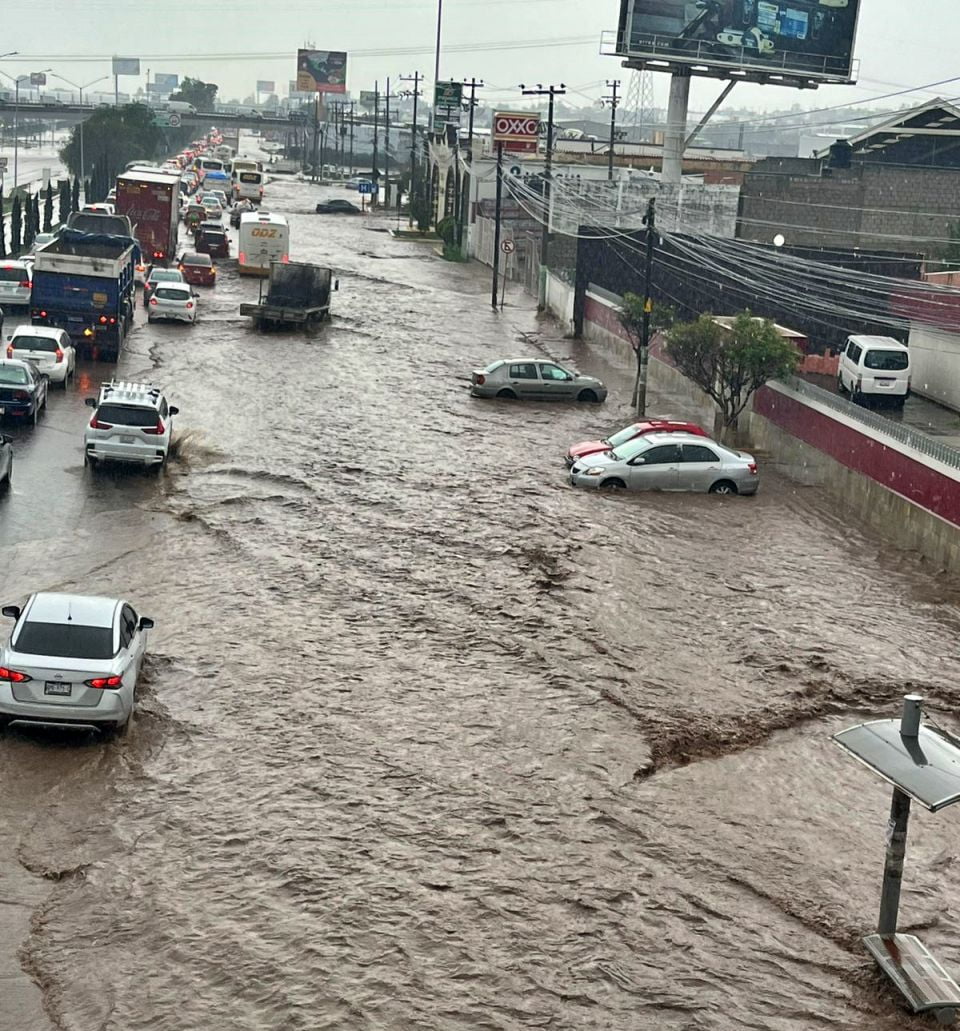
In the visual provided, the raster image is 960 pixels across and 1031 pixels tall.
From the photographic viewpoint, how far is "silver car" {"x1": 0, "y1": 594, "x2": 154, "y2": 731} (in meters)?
15.4

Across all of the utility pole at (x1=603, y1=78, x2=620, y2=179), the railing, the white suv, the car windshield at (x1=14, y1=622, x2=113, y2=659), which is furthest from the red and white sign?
the car windshield at (x1=14, y1=622, x2=113, y2=659)

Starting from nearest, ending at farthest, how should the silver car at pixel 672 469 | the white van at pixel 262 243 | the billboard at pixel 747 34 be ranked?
the silver car at pixel 672 469
the white van at pixel 262 243
the billboard at pixel 747 34

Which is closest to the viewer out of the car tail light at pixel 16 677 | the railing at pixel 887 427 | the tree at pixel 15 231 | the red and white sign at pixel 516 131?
the car tail light at pixel 16 677

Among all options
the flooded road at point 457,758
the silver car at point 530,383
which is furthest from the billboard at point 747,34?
the flooded road at point 457,758

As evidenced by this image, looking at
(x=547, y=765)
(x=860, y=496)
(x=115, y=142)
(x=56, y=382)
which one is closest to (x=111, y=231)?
(x=56, y=382)

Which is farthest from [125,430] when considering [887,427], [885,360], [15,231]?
[15,231]

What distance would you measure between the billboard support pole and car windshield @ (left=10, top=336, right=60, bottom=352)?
4292cm

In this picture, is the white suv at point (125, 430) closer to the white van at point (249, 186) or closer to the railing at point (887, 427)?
the railing at point (887, 427)

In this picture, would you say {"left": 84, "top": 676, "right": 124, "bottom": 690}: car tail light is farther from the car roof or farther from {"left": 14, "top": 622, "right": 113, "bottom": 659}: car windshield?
the car roof

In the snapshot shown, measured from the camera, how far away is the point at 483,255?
270ft

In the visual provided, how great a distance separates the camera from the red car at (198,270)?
194ft

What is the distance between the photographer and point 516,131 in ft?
267

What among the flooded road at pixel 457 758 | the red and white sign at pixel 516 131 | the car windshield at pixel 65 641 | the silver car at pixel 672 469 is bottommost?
the flooded road at pixel 457 758

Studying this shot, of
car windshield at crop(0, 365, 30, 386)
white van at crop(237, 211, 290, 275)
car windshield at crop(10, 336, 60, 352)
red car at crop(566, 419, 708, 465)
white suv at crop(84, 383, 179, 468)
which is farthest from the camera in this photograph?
white van at crop(237, 211, 290, 275)
